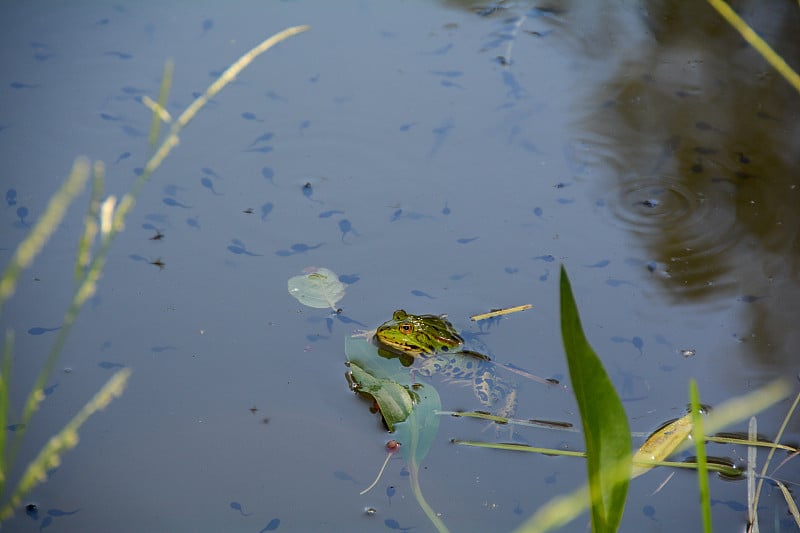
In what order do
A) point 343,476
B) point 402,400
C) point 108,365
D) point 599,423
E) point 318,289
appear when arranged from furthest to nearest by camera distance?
1. point 318,289
2. point 108,365
3. point 402,400
4. point 343,476
5. point 599,423

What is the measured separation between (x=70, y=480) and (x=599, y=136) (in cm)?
232

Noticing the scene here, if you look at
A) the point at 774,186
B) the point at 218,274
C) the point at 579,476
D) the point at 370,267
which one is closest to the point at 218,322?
the point at 218,274

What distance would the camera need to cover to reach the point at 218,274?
268 centimetres

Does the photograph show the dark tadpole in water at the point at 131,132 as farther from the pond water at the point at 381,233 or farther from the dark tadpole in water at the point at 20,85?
the dark tadpole in water at the point at 20,85

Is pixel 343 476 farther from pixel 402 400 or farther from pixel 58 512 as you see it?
pixel 58 512

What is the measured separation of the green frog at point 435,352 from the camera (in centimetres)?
237

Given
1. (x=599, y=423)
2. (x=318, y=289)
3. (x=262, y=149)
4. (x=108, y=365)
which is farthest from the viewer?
(x=262, y=149)

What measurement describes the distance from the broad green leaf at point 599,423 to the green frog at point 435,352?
1.21 m

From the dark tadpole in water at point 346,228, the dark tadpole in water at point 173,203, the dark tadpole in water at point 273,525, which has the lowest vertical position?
the dark tadpole in water at point 273,525

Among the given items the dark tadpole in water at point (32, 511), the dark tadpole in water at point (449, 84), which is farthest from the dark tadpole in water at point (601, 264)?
the dark tadpole in water at point (32, 511)

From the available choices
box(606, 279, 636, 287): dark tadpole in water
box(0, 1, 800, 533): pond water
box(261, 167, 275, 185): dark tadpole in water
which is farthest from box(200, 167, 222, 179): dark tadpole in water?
box(606, 279, 636, 287): dark tadpole in water

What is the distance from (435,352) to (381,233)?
58 centimetres

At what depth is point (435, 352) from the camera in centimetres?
242

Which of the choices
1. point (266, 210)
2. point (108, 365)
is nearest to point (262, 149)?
point (266, 210)
